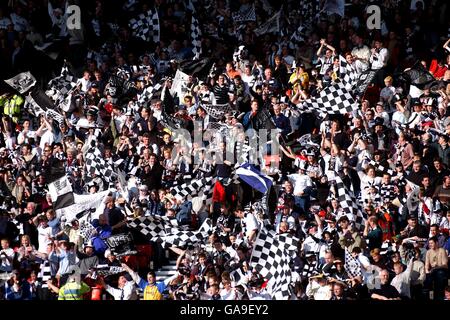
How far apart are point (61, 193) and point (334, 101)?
A: 17.2 ft

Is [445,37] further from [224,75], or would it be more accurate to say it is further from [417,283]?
[417,283]

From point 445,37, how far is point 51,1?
8685 millimetres

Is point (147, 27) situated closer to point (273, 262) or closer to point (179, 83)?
point (179, 83)

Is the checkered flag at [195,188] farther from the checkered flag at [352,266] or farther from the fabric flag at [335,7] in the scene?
the fabric flag at [335,7]

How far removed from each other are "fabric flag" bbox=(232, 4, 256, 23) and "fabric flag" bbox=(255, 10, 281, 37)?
361 millimetres

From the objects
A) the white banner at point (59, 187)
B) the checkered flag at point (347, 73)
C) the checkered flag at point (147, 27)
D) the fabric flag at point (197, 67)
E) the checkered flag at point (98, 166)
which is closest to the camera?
Result: the white banner at point (59, 187)

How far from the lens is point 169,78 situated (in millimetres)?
28656

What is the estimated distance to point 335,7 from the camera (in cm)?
2961

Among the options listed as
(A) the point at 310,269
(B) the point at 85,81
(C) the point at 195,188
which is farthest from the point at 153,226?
(B) the point at 85,81

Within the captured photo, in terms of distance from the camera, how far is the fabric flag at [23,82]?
29.4 m

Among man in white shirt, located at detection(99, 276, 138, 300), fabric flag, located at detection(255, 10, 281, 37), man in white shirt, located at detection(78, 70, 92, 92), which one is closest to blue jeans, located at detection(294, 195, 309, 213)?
man in white shirt, located at detection(99, 276, 138, 300)

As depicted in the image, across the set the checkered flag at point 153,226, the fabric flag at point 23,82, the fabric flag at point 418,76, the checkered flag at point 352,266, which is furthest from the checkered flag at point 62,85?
the checkered flag at point 352,266

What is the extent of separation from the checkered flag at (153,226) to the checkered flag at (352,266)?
325cm

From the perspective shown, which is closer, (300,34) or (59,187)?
(59,187)
